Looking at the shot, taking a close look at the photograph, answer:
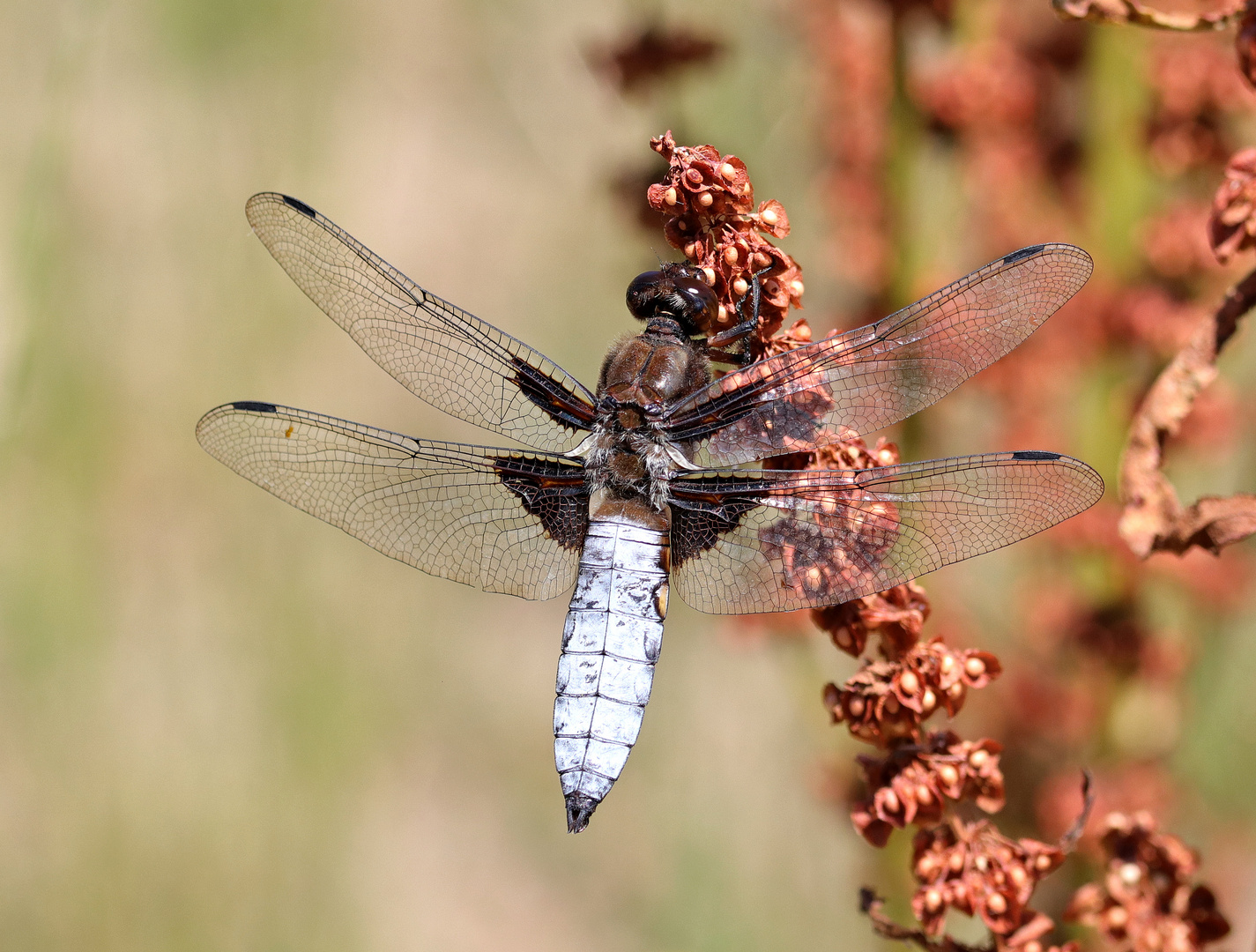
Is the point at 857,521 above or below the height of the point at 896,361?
below

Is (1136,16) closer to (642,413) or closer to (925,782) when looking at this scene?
(642,413)

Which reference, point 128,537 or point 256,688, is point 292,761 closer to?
point 256,688

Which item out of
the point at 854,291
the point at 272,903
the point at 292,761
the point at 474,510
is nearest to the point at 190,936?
the point at 272,903

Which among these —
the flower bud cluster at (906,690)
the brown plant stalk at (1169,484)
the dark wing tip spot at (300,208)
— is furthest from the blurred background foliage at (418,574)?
the flower bud cluster at (906,690)

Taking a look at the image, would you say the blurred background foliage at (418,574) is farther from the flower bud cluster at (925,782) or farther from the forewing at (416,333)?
the flower bud cluster at (925,782)

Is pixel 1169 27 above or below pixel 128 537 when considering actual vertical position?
below

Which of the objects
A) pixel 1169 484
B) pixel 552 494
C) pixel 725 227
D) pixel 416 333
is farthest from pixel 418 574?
pixel 1169 484

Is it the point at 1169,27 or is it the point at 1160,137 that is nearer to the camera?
the point at 1169,27

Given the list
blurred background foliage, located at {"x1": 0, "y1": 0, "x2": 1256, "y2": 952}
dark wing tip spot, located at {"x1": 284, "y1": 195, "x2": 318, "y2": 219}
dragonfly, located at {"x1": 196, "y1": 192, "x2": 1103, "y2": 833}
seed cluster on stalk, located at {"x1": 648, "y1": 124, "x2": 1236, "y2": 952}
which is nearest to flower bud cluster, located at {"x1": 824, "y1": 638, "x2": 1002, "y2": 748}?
seed cluster on stalk, located at {"x1": 648, "y1": 124, "x2": 1236, "y2": 952}
